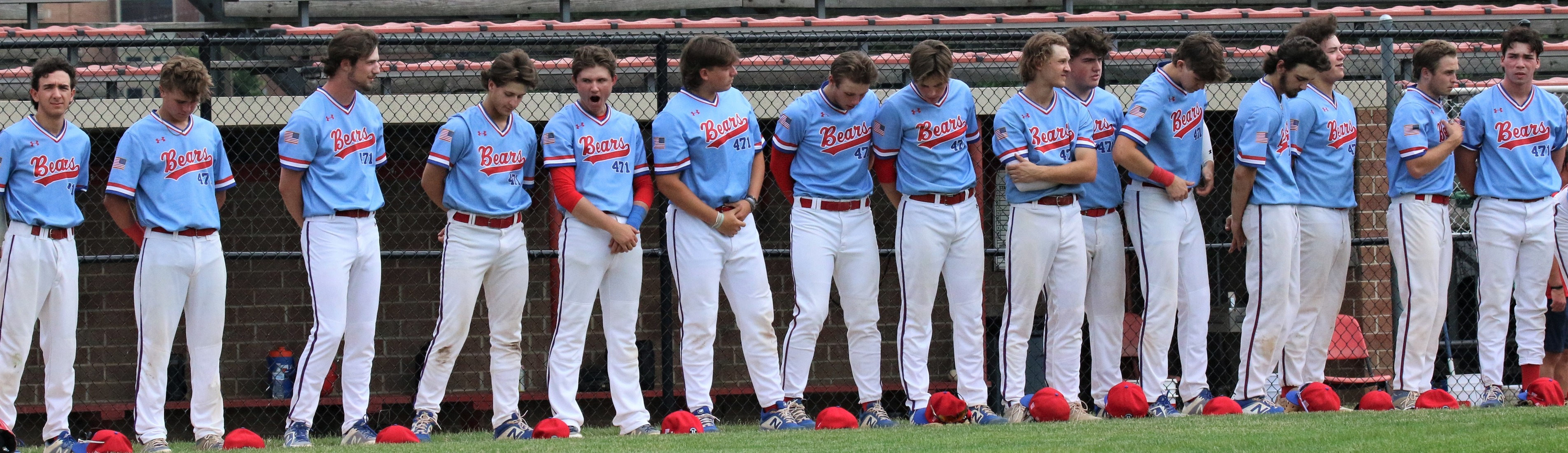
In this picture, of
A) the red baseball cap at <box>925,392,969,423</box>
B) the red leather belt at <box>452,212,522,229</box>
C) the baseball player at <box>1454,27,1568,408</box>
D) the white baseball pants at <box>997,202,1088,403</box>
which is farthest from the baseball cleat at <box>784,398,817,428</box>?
the baseball player at <box>1454,27,1568,408</box>

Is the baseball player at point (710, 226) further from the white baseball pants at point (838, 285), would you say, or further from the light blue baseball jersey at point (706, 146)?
the white baseball pants at point (838, 285)

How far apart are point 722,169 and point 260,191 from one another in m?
4.33

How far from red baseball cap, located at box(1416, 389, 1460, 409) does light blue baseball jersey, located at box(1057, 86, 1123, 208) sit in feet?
4.99

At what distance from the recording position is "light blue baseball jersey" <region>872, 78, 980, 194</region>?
5.73 metres

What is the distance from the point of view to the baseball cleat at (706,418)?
5609 mm

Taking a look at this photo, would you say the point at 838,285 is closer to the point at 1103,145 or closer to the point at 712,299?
the point at 712,299

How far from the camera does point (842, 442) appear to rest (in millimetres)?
4680

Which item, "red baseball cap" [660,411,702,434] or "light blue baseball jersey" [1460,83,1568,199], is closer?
"red baseball cap" [660,411,702,434]

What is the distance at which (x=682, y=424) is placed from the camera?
5.53 m

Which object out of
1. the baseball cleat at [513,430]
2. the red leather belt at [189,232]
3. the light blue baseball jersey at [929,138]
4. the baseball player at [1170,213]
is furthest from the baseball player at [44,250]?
the baseball player at [1170,213]

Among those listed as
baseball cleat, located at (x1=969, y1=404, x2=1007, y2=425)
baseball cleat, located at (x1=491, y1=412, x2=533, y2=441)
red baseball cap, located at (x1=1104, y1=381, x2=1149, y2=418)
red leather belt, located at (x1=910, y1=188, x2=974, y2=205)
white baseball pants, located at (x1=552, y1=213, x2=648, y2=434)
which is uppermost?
red leather belt, located at (x1=910, y1=188, x2=974, y2=205)

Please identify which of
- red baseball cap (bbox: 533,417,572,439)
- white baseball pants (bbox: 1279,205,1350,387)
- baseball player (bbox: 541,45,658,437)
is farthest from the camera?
white baseball pants (bbox: 1279,205,1350,387)

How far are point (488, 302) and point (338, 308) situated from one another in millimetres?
575

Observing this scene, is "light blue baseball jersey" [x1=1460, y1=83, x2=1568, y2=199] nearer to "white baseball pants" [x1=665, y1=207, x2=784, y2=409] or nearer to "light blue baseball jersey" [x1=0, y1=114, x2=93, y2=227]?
"white baseball pants" [x1=665, y1=207, x2=784, y2=409]
